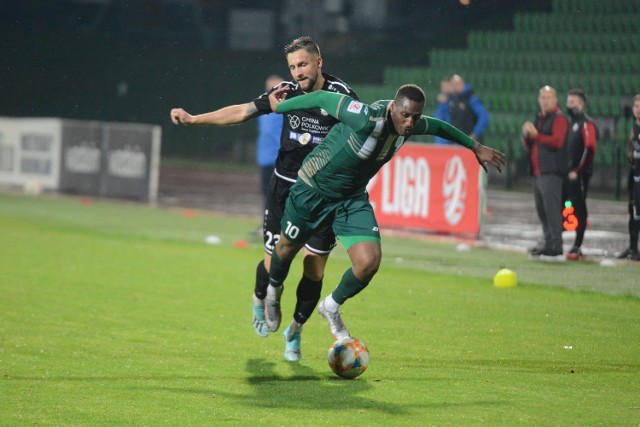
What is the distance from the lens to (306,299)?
7.41m

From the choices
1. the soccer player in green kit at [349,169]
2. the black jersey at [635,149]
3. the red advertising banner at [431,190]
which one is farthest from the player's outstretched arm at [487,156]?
the red advertising banner at [431,190]

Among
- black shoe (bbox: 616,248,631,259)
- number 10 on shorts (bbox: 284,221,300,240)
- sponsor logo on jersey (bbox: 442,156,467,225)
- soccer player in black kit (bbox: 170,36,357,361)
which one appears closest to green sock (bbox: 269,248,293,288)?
soccer player in black kit (bbox: 170,36,357,361)

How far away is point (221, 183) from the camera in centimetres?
2753

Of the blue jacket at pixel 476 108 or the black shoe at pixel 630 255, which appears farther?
the blue jacket at pixel 476 108

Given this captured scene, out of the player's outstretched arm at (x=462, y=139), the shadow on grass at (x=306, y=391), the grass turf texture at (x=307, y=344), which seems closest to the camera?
the grass turf texture at (x=307, y=344)

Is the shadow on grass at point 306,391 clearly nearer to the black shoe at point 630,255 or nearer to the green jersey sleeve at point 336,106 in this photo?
the green jersey sleeve at point 336,106

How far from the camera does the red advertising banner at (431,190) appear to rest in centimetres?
1522

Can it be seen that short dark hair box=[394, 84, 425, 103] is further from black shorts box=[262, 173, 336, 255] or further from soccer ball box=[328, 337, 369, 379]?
soccer ball box=[328, 337, 369, 379]

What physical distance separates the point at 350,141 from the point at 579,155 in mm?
7508

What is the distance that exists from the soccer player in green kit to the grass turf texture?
2.42 feet

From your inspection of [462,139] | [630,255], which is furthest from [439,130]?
[630,255]

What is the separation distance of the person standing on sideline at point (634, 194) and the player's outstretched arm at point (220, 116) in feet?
23.0

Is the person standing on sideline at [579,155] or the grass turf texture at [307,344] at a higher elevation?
the person standing on sideline at [579,155]

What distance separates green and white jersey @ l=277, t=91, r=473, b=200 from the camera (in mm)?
6543
